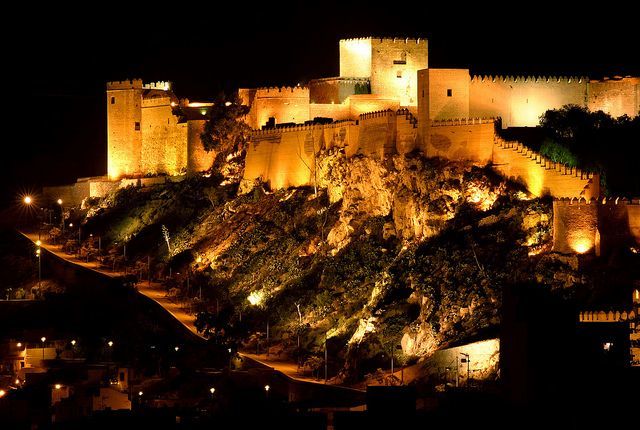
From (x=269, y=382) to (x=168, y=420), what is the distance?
20.4 metres

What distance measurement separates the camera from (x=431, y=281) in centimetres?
6169

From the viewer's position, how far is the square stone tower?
262 ft

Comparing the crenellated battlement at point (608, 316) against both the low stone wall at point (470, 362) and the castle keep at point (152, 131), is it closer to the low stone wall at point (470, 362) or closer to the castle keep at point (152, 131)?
the low stone wall at point (470, 362)

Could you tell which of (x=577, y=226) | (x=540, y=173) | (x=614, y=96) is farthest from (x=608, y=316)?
(x=614, y=96)

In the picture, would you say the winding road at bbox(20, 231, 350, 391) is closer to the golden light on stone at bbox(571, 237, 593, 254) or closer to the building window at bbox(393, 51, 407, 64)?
the golden light on stone at bbox(571, 237, 593, 254)

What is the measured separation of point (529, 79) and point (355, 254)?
11.4 m

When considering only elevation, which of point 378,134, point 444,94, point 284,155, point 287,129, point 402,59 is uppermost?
point 402,59

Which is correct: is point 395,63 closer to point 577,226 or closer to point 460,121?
point 460,121

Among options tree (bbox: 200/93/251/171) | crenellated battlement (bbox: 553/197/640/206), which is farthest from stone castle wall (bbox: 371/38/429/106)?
crenellated battlement (bbox: 553/197/640/206)

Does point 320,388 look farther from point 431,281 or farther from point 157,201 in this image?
point 157,201

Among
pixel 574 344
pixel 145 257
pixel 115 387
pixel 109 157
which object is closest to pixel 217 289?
pixel 145 257

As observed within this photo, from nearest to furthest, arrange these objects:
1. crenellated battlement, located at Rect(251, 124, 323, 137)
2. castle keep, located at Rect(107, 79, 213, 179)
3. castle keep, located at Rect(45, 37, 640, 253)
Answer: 1. castle keep, located at Rect(45, 37, 640, 253)
2. crenellated battlement, located at Rect(251, 124, 323, 137)
3. castle keep, located at Rect(107, 79, 213, 179)

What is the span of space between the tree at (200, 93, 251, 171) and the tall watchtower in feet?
24.2

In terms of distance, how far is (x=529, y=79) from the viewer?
72.2m
